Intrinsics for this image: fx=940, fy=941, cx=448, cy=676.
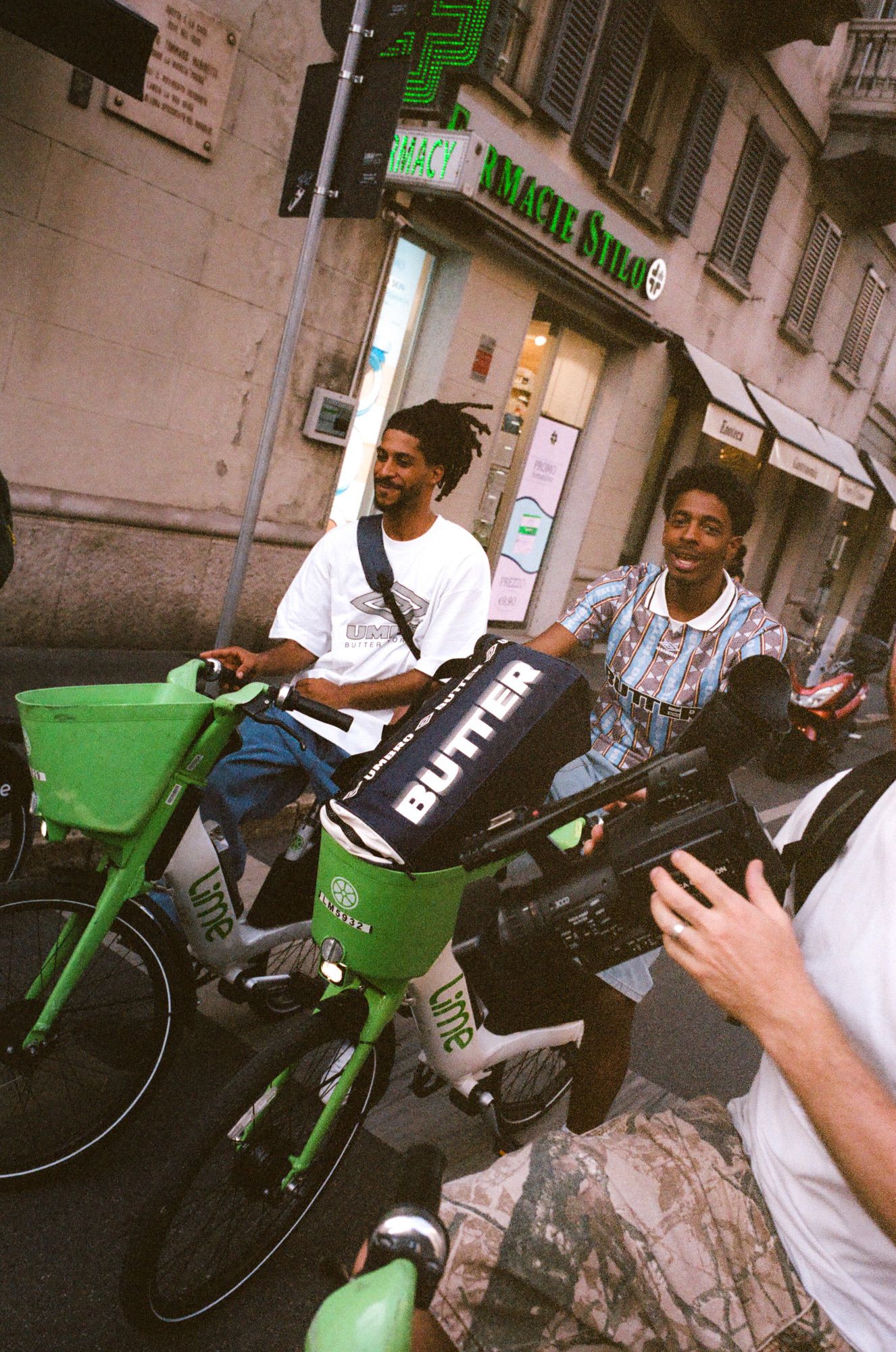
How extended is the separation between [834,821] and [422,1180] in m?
0.74

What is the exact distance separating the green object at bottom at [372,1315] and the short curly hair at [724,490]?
2204 mm

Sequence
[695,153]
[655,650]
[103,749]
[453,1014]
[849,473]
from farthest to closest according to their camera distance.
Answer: [849,473] → [695,153] → [655,650] → [453,1014] → [103,749]

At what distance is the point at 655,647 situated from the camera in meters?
2.64

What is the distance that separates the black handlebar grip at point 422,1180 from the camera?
882mm

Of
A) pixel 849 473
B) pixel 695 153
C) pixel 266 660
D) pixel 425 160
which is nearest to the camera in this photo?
pixel 266 660

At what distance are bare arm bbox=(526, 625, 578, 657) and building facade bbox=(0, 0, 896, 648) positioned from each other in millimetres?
4141

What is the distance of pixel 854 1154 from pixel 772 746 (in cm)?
56

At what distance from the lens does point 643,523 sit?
12.6 metres

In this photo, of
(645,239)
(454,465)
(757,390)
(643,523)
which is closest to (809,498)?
(757,390)

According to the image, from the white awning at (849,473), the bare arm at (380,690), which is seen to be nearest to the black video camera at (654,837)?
the bare arm at (380,690)

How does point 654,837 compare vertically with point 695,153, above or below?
below

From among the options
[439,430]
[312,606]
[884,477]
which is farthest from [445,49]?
Result: [884,477]

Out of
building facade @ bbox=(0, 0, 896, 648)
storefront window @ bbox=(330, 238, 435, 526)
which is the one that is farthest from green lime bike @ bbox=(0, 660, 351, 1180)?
storefront window @ bbox=(330, 238, 435, 526)

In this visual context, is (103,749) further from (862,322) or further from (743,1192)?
(862,322)
